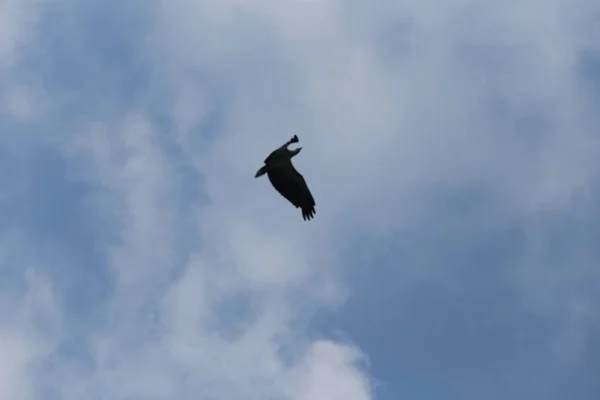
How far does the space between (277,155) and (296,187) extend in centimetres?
288

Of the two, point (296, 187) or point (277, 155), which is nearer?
point (277, 155)

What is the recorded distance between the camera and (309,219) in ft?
119

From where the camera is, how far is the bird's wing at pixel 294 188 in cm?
3516

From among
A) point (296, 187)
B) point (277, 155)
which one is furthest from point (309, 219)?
point (277, 155)

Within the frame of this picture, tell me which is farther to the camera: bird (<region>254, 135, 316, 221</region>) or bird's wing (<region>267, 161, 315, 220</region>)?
bird's wing (<region>267, 161, 315, 220</region>)

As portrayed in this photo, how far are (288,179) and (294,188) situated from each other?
0.71 metres

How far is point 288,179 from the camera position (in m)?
35.6

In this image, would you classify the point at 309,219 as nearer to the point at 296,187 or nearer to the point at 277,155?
the point at 296,187

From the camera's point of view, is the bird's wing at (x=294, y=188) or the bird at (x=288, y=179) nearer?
the bird at (x=288, y=179)

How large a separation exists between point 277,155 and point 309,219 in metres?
4.53

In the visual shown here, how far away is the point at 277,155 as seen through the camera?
3372cm

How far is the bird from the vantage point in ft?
111

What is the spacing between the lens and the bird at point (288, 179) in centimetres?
3393

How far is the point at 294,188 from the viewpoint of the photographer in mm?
35969
